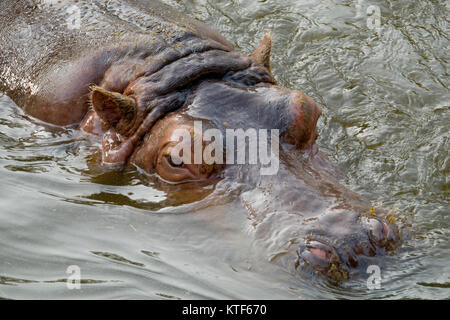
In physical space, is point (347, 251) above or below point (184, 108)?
below

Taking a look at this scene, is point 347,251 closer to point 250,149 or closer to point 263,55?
point 250,149

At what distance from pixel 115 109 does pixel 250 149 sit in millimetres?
1236

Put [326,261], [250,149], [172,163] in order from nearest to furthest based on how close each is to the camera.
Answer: [326,261] < [250,149] < [172,163]

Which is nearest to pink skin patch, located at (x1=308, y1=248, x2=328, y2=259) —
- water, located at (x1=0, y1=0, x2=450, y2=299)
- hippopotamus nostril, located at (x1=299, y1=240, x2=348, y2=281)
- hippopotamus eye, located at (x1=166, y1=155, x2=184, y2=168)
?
hippopotamus nostril, located at (x1=299, y1=240, x2=348, y2=281)

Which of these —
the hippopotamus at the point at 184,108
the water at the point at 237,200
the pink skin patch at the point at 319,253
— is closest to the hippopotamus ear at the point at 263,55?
the hippopotamus at the point at 184,108

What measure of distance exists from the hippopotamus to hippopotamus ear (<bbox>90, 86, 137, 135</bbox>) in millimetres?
11

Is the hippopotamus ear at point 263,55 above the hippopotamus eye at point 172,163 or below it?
above

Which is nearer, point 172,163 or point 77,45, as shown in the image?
point 172,163

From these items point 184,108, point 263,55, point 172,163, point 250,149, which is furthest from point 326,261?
point 263,55

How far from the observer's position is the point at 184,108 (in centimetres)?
544

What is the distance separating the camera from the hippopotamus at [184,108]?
445 centimetres

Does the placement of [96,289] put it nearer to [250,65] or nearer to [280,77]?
[250,65]

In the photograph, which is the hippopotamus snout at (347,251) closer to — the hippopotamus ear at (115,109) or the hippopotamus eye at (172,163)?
the hippopotamus eye at (172,163)

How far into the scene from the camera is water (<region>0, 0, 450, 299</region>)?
4355 mm
